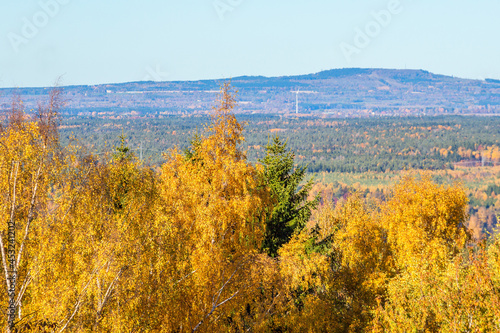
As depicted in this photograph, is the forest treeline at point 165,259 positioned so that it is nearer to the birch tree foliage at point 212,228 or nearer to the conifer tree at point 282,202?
the birch tree foliage at point 212,228

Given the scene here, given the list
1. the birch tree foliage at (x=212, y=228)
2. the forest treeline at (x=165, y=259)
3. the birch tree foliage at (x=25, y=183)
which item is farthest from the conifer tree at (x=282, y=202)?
the birch tree foliage at (x=25, y=183)

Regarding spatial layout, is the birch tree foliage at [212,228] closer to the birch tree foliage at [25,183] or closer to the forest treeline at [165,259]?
the forest treeline at [165,259]

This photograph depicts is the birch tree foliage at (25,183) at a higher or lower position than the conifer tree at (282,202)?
higher

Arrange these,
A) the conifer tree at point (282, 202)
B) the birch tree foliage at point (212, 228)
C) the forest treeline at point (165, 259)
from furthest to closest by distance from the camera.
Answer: the conifer tree at point (282, 202) < the birch tree foliage at point (212, 228) < the forest treeline at point (165, 259)

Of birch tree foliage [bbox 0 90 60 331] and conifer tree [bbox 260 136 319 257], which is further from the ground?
birch tree foliage [bbox 0 90 60 331]

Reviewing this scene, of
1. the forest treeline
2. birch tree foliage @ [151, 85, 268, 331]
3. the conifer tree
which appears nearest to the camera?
the forest treeline

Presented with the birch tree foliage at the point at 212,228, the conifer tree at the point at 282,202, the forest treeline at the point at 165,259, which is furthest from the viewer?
the conifer tree at the point at 282,202

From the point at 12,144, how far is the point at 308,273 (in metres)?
17.2

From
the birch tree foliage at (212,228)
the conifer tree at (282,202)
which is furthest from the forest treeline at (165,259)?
the conifer tree at (282,202)

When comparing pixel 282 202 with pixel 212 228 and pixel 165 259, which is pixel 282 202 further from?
pixel 165 259

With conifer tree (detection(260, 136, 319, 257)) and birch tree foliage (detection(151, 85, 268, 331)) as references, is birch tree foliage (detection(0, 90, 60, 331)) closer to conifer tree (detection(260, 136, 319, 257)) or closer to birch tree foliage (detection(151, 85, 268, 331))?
birch tree foliage (detection(151, 85, 268, 331))


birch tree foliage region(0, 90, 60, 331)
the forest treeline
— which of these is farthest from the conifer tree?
birch tree foliage region(0, 90, 60, 331)

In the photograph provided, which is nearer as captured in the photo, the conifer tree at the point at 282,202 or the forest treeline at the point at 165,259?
the forest treeline at the point at 165,259

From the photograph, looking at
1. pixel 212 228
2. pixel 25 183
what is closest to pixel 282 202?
pixel 212 228
